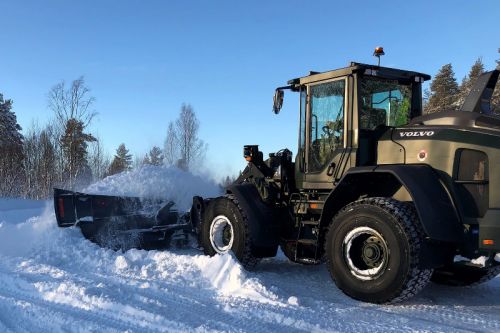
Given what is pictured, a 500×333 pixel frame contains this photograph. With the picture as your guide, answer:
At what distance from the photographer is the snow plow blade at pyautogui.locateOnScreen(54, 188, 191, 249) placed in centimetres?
786

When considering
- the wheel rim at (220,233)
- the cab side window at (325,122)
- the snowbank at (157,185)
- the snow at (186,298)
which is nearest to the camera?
Answer: the snow at (186,298)

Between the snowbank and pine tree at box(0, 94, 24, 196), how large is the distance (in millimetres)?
30464

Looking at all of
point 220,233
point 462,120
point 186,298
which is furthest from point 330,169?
point 186,298

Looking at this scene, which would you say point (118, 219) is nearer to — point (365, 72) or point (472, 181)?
point (365, 72)

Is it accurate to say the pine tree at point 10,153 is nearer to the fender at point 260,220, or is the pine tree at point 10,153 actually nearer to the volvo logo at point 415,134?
the fender at point 260,220

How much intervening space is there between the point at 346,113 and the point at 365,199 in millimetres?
1280

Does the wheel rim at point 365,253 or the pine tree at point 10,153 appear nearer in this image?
the wheel rim at point 365,253

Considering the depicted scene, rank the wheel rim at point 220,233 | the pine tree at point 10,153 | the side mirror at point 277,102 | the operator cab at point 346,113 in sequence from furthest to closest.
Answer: the pine tree at point 10,153 → the wheel rim at point 220,233 → the side mirror at point 277,102 → the operator cab at point 346,113

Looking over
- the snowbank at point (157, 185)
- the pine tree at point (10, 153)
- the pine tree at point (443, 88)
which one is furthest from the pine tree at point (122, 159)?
the snowbank at point (157, 185)

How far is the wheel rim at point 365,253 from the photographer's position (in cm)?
488

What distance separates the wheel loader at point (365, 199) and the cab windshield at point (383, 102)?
1 centimetres

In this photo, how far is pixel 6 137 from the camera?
40.2 metres

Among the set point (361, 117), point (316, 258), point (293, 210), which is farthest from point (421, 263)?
point (293, 210)

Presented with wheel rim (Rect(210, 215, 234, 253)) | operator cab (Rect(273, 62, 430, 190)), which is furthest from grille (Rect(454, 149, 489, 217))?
wheel rim (Rect(210, 215, 234, 253))
